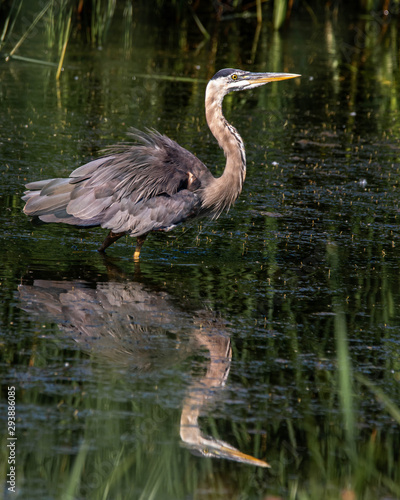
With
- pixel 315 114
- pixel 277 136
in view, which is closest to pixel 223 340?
pixel 277 136

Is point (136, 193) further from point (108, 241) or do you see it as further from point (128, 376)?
point (128, 376)

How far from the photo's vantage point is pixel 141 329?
5270 millimetres

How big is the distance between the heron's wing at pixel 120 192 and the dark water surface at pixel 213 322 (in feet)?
1.07

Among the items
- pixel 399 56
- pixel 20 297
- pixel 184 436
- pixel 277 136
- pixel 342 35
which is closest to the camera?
pixel 184 436

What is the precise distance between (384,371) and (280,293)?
4.54 ft

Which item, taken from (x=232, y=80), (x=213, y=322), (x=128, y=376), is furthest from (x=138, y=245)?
(x=128, y=376)

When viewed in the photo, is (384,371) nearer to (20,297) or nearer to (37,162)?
(20,297)

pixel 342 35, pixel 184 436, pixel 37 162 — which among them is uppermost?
pixel 342 35

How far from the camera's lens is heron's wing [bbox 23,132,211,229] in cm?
666

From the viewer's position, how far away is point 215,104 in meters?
7.26

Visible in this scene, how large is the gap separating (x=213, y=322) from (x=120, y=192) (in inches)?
68.6

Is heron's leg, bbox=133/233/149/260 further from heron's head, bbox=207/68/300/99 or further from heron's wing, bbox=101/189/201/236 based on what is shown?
heron's head, bbox=207/68/300/99

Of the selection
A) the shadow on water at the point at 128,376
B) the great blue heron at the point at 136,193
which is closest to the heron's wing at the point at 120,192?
the great blue heron at the point at 136,193

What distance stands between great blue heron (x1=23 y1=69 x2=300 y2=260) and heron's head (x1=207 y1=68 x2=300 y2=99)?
66cm
